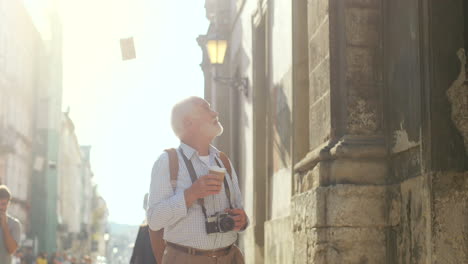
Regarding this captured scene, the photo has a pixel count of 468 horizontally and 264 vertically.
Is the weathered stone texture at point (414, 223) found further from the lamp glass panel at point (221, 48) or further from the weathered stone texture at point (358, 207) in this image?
the lamp glass panel at point (221, 48)

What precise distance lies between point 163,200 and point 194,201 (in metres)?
0.15

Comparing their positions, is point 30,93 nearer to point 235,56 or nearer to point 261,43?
point 235,56

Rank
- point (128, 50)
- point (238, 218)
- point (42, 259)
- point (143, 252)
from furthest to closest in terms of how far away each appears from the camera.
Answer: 1. point (42, 259)
2. point (128, 50)
3. point (143, 252)
4. point (238, 218)

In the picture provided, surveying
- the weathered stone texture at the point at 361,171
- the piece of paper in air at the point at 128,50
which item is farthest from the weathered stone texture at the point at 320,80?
the piece of paper in air at the point at 128,50

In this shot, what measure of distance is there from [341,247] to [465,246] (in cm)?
84

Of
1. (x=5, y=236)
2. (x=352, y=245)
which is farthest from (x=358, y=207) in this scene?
(x=5, y=236)

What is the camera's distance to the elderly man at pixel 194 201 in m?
3.96

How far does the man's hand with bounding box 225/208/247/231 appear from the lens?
3994mm

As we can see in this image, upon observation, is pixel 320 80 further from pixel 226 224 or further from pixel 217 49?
pixel 217 49

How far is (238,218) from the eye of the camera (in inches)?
157

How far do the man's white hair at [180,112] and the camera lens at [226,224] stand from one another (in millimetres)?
548

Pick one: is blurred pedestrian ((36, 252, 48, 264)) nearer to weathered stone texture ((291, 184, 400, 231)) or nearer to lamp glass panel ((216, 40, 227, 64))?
lamp glass panel ((216, 40, 227, 64))

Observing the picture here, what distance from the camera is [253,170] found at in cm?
1223

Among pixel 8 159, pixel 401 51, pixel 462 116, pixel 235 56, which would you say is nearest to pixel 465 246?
pixel 462 116
